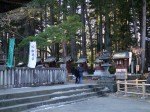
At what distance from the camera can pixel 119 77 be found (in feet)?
66.6

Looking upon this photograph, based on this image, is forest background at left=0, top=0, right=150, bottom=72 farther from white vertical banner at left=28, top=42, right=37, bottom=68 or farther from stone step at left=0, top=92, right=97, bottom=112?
stone step at left=0, top=92, right=97, bottom=112

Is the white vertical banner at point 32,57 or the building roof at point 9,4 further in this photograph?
the white vertical banner at point 32,57

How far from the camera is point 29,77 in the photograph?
55.2 ft

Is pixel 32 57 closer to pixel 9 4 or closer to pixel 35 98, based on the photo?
pixel 35 98

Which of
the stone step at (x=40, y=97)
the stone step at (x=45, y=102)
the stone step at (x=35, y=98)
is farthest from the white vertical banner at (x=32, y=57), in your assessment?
the stone step at (x=45, y=102)

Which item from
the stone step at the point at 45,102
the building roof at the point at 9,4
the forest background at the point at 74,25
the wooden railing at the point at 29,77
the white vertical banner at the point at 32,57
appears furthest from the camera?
the forest background at the point at 74,25

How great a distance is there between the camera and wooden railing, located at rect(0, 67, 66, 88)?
49.8ft

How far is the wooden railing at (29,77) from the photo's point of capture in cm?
1516

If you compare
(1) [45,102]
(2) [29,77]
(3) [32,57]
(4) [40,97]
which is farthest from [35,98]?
(3) [32,57]

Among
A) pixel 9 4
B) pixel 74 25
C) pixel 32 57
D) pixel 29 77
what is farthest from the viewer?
pixel 74 25

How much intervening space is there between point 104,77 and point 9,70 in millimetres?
7166

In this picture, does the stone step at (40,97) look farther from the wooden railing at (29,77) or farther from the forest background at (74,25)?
the forest background at (74,25)

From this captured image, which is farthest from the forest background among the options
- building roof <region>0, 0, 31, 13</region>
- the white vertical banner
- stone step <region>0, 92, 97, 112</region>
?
building roof <region>0, 0, 31, 13</region>

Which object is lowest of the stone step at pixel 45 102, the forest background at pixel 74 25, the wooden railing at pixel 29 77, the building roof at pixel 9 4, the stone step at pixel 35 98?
the stone step at pixel 45 102
